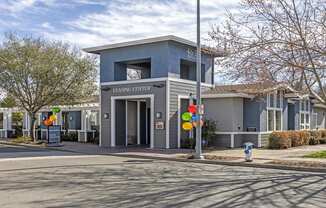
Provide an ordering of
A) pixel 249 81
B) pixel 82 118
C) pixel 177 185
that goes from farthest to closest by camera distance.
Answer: pixel 82 118, pixel 249 81, pixel 177 185

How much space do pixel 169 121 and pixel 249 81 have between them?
783cm

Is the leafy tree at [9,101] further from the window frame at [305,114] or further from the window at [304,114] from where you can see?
the window at [304,114]

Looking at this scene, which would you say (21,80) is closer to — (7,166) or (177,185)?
(7,166)

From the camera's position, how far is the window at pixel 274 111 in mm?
27641

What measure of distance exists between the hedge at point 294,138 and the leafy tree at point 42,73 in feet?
42.3

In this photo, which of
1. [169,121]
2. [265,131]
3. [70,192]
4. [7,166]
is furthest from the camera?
[265,131]

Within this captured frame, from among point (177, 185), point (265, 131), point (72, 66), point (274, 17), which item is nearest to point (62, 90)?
point (72, 66)

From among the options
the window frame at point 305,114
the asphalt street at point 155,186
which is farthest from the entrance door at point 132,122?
the window frame at point 305,114

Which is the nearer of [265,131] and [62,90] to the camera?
[265,131]

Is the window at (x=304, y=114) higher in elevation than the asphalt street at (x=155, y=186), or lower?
higher

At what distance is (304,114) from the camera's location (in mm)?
33344

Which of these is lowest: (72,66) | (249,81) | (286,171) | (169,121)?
(286,171)

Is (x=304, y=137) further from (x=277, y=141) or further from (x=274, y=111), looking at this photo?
(x=277, y=141)

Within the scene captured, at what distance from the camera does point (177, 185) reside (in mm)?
11602
